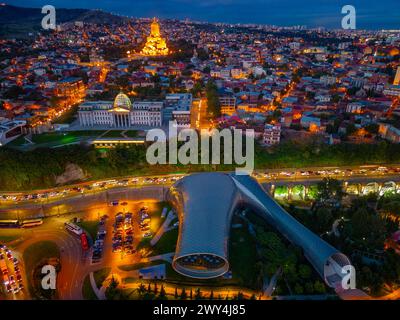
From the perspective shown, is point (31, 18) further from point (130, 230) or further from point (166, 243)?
point (166, 243)

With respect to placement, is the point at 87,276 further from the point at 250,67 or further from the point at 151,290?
the point at 250,67

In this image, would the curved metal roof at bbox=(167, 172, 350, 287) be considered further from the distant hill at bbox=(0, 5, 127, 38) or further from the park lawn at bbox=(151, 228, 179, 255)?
the distant hill at bbox=(0, 5, 127, 38)

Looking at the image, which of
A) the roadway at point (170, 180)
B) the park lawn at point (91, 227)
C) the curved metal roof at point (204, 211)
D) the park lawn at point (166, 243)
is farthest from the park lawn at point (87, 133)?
the park lawn at point (166, 243)

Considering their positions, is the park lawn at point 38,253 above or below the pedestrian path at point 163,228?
below

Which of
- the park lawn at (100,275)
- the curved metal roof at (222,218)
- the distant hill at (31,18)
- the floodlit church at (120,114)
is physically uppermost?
the distant hill at (31,18)

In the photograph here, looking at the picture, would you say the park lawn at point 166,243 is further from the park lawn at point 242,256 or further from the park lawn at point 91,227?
the park lawn at point 91,227
